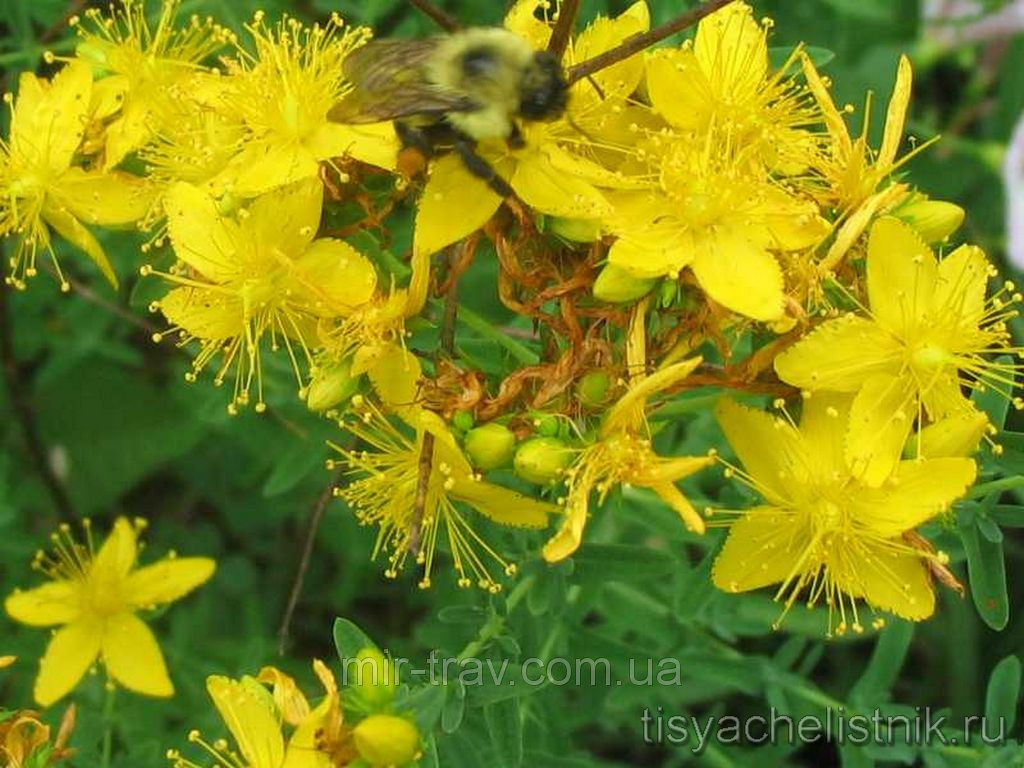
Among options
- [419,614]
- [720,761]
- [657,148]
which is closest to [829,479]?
[657,148]

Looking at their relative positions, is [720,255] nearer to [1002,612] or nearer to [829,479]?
[829,479]

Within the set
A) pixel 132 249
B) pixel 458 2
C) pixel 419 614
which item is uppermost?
pixel 458 2

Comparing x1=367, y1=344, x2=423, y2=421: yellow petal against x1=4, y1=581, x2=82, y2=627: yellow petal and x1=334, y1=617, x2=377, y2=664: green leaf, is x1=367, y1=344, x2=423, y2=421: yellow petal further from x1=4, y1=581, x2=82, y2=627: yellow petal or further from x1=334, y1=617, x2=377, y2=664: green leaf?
x1=4, y1=581, x2=82, y2=627: yellow petal

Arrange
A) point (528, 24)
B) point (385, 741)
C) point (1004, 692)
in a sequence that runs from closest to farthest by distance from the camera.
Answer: point (385, 741) < point (528, 24) < point (1004, 692)

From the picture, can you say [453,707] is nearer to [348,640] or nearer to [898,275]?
[348,640]

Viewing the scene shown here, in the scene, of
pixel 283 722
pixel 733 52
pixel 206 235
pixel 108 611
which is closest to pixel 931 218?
pixel 733 52

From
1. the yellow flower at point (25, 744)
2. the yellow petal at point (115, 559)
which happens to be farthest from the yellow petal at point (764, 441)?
the yellow petal at point (115, 559)
